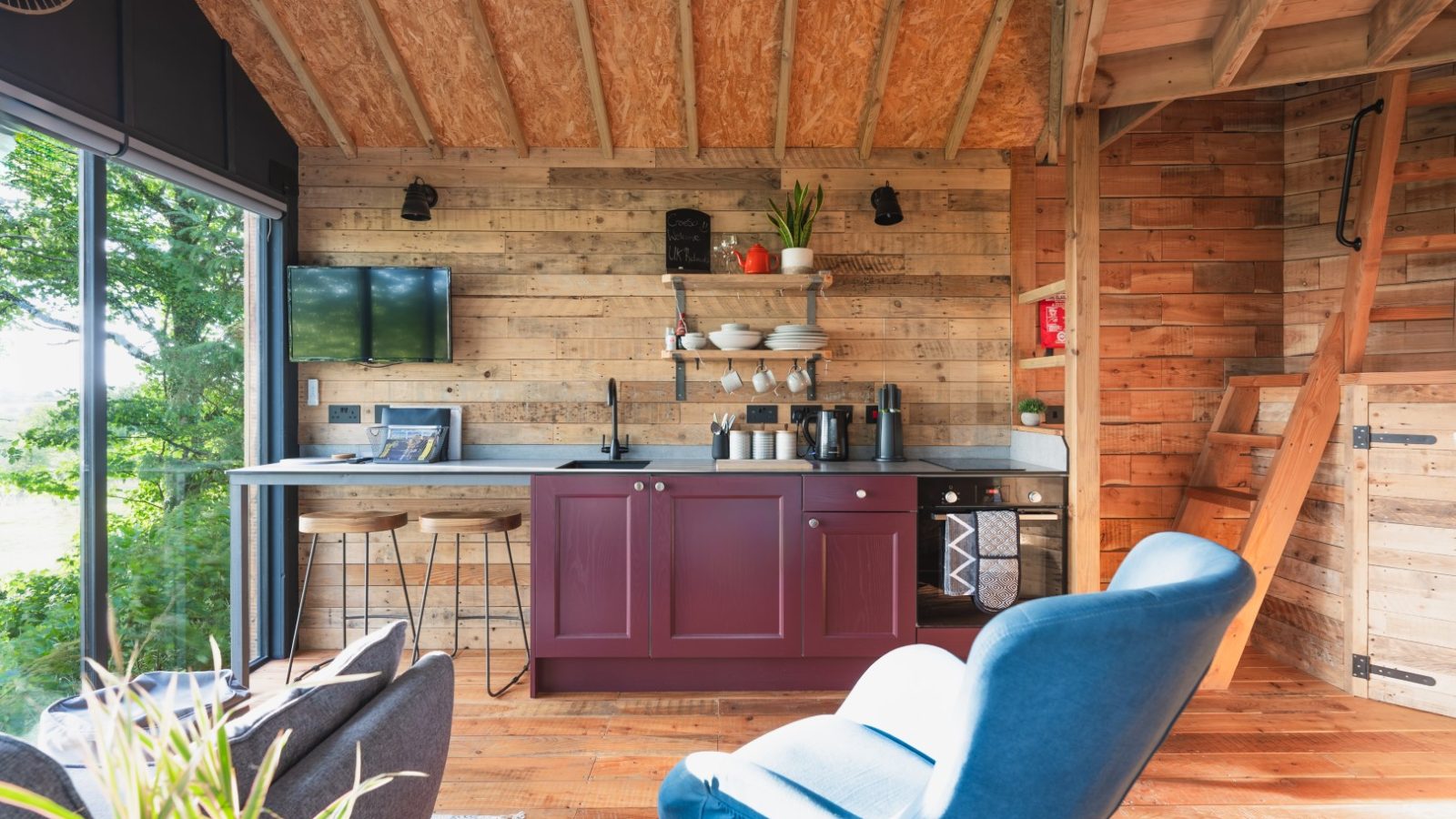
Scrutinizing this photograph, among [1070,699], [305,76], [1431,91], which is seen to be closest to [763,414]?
[305,76]

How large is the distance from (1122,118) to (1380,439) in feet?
5.40

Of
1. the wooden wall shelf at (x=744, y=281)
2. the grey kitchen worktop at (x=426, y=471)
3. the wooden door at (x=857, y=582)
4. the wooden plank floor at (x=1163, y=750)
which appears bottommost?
the wooden plank floor at (x=1163, y=750)

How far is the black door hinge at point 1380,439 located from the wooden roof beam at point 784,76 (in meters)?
2.71

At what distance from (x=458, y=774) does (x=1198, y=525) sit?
11.0 feet

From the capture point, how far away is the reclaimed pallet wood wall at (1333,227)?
307 centimetres

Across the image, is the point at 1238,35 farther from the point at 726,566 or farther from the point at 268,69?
the point at 268,69

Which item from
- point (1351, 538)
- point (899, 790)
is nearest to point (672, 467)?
point (899, 790)

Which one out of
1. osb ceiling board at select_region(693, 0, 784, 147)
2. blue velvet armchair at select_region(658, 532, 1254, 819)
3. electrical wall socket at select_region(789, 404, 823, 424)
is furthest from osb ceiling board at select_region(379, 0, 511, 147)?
blue velvet armchair at select_region(658, 532, 1254, 819)

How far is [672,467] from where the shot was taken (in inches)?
121

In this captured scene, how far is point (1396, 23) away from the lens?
95.5 inches

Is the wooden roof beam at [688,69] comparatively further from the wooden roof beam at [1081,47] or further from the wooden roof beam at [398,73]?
the wooden roof beam at [1081,47]

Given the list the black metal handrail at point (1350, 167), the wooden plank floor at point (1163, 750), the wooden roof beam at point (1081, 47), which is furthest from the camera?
the black metal handrail at point (1350, 167)

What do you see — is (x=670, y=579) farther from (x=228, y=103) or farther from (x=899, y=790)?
(x=228, y=103)

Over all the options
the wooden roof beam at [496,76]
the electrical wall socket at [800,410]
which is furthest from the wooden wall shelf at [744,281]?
the wooden roof beam at [496,76]
